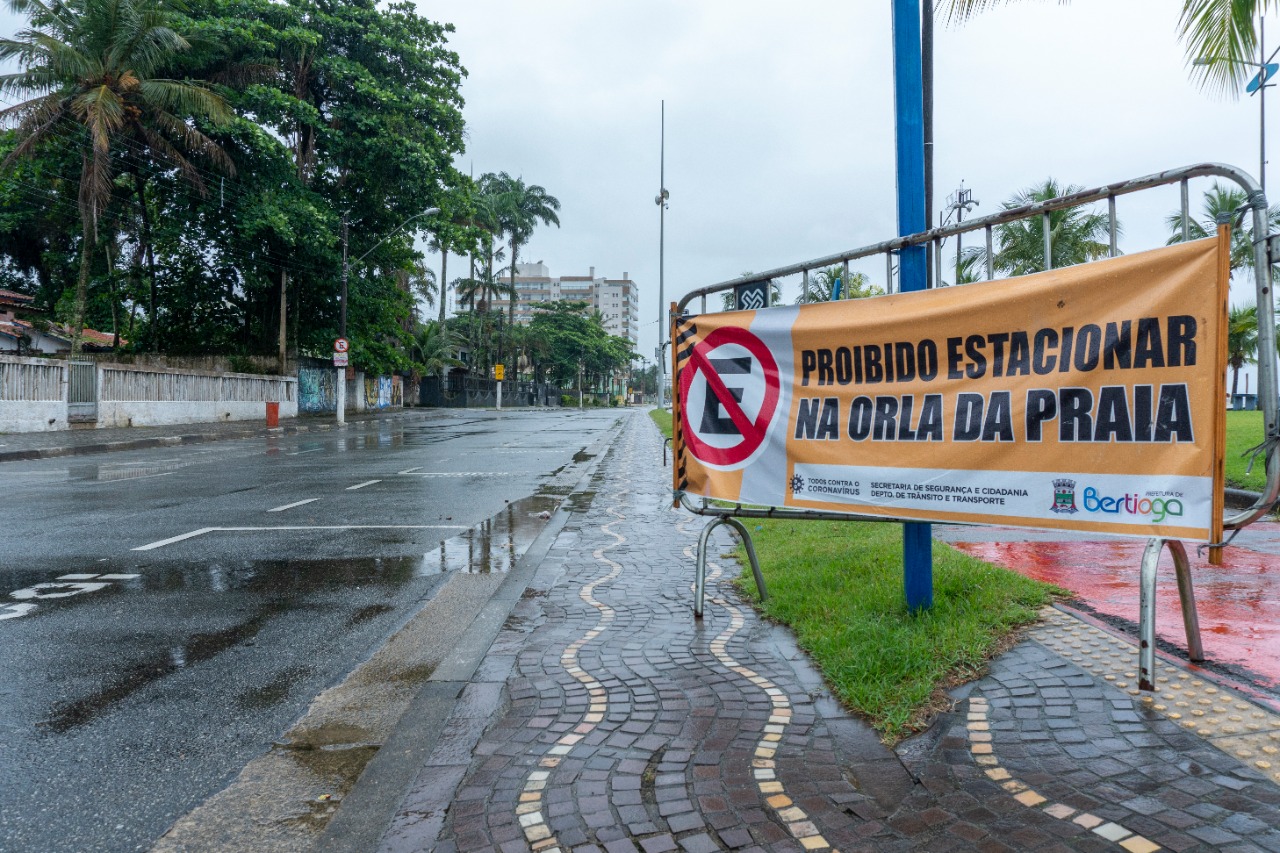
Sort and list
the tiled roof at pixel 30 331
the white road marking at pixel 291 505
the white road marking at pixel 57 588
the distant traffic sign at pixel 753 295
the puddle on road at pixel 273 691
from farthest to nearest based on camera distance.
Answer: the tiled roof at pixel 30 331, the white road marking at pixel 291 505, the white road marking at pixel 57 588, the distant traffic sign at pixel 753 295, the puddle on road at pixel 273 691

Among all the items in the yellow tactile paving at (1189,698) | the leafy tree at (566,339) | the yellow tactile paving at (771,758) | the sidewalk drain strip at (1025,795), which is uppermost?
the leafy tree at (566,339)

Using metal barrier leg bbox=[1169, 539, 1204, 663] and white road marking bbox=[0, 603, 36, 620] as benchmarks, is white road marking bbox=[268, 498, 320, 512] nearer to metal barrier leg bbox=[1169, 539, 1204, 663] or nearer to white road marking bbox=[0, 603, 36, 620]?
white road marking bbox=[0, 603, 36, 620]

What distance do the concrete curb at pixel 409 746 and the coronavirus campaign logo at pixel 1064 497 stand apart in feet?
8.42

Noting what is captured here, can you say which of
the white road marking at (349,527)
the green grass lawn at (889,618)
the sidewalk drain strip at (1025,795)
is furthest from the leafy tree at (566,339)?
the sidewalk drain strip at (1025,795)

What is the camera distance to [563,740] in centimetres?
301

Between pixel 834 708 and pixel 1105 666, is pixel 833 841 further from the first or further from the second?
pixel 1105 666

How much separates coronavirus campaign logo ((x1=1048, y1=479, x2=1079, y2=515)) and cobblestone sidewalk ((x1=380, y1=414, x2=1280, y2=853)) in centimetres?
71

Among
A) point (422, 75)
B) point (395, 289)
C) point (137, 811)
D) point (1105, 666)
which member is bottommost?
point (137, 811)

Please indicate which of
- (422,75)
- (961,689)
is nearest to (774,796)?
(961,689)

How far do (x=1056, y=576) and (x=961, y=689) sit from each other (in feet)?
7.64

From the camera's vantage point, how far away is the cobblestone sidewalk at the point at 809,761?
7.64 ft

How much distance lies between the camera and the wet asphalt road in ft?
9.36

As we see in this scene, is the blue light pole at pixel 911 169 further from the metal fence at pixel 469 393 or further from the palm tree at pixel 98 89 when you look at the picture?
the metal fence at pixel 469 393

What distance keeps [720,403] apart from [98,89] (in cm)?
2625
